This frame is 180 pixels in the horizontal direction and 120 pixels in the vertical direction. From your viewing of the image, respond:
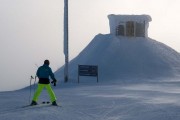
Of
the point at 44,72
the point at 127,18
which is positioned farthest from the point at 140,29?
the point at 44,72

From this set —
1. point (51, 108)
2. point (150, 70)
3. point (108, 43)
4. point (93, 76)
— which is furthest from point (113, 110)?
point (108, 43)

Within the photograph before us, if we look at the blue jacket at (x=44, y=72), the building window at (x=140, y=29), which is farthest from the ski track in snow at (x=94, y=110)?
the building window at (x=140, y=29)

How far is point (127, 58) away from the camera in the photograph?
40750 millimetres

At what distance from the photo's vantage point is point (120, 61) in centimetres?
4006

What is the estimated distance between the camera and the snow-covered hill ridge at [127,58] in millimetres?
38000

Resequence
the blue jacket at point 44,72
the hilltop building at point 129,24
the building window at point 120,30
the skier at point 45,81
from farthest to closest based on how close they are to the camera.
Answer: the building window at point 120,30
the hilltop building at point 129,24
the blue jacket at point 44,72
the skier at point 45,81

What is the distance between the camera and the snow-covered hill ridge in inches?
1496

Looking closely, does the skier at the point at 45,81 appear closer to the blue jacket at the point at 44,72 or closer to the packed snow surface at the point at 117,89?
the blue jacket at the point at 44,72

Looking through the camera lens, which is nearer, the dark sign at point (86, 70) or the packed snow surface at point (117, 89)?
the packed snow surface at point (117, 89)

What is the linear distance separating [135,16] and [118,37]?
259 cm

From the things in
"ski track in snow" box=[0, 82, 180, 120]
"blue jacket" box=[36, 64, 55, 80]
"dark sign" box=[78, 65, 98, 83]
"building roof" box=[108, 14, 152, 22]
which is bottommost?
"ski track in snow" box=[0, 82, 180, 120]

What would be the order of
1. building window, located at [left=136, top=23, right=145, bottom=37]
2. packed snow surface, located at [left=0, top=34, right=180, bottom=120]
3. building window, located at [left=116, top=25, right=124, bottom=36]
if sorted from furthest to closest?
building window, located at [left=136, top=23, right=145, bottom=37] → building window, located at [left=116, top=25, right=124, bottom=36] → packed snow surface, located at [left=0, top=34, right=180, bottom=120]

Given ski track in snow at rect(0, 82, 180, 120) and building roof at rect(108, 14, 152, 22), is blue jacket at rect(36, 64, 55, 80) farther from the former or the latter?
building roof at rect(108, 14, 152, 22)

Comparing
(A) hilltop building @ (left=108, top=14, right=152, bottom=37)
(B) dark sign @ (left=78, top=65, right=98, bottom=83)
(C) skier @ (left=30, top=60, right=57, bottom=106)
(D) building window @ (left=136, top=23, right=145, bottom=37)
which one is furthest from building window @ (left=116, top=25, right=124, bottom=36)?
(C) skier @ (left=30, top=60, right=57, bottom=106)
